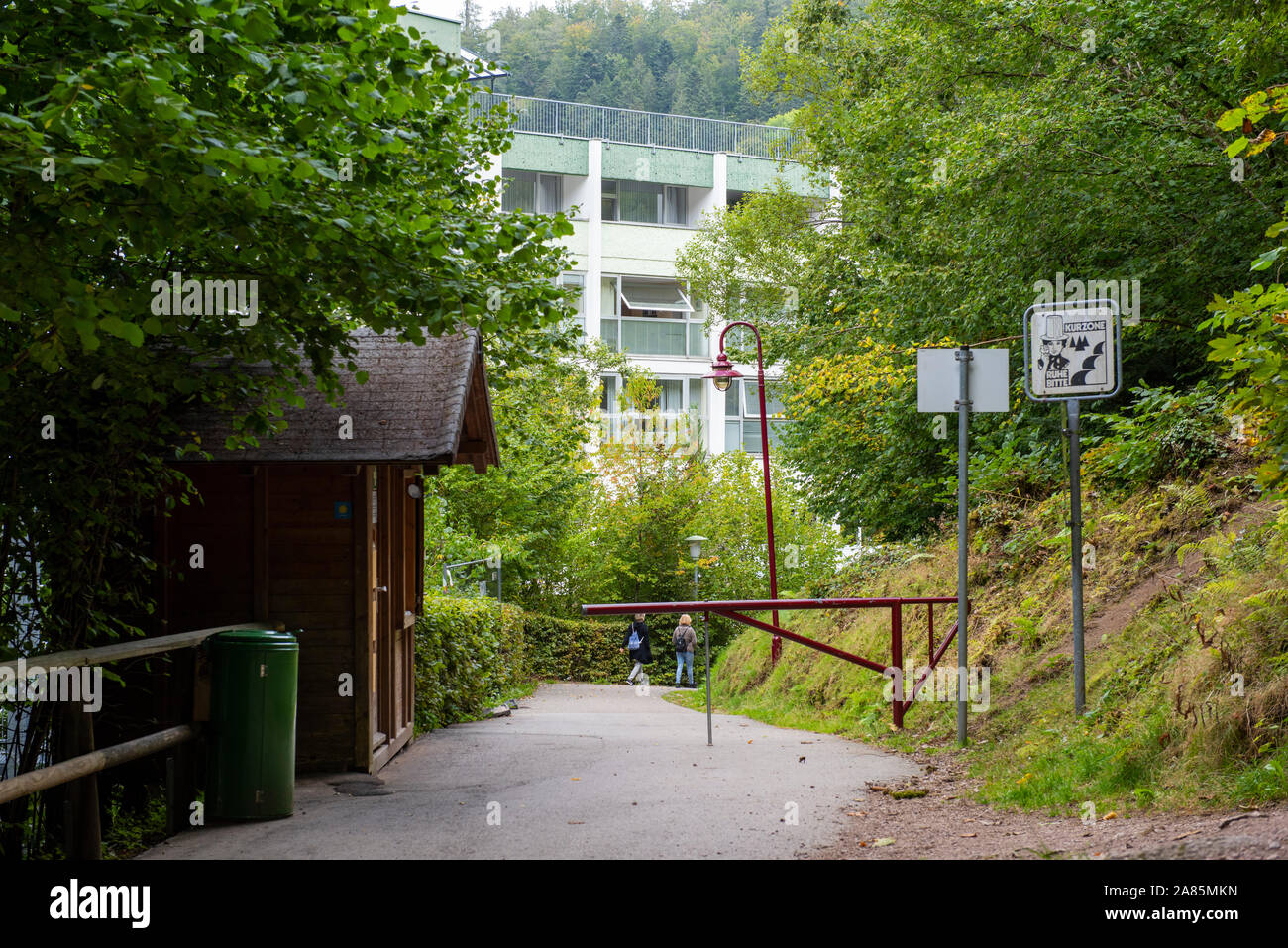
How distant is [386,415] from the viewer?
1012 cm

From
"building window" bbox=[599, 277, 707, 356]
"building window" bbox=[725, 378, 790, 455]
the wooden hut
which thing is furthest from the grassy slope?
"building window" bbox=[725, 378, 790, 455]

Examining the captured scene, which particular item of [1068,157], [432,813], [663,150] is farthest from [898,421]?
[663,150]

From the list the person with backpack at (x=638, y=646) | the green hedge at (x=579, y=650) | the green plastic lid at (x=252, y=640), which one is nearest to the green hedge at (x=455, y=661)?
the green plastic lid at (x=252, y=640)

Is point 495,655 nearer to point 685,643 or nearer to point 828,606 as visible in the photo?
point 685,643

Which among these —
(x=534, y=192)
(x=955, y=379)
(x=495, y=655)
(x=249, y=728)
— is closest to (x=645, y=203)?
(x=534, y=192)

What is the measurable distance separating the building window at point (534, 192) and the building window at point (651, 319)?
3.55 metres

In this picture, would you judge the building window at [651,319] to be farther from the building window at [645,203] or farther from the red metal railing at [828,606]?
the red metal railing at [828,606]

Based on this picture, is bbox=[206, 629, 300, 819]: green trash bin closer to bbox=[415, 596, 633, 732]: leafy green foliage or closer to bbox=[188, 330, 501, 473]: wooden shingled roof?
Result: bbox=[188, 330, 501, 473]: wooden shingled roof

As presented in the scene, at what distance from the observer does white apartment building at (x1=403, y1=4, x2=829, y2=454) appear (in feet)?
142

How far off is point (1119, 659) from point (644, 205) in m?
37.6

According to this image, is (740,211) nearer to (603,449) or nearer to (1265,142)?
(603,449)

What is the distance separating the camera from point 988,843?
6785mm

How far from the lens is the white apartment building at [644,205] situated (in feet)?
142
